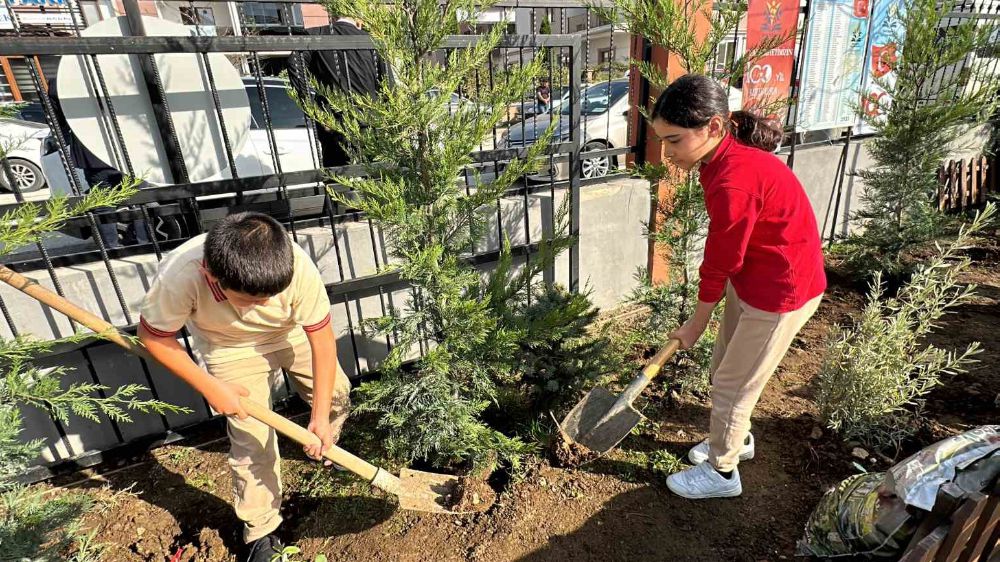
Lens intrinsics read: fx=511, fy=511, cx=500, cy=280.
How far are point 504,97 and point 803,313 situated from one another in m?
1.60

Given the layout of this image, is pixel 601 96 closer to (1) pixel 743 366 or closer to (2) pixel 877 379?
(2) pixel 877 379

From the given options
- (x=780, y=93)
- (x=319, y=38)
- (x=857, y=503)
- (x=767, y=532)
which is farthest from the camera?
(x=780, y=93)

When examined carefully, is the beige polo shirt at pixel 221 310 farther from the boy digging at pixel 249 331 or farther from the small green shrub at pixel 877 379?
the small green shrub at pixel 877 379

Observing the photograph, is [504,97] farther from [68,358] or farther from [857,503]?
[68,358]

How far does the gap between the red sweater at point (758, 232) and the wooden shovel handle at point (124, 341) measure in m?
1.69

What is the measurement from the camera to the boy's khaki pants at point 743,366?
2.10 m

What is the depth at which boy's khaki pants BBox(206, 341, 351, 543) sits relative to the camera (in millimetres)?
2232

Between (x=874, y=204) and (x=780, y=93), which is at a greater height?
(x=780, y=93)

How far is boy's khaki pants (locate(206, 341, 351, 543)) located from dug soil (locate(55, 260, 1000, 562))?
8.4 inches

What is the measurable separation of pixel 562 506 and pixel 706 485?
2.29 feet

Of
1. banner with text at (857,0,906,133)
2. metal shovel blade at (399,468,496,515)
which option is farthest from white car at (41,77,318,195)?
banner with text at (857,0,906,133)

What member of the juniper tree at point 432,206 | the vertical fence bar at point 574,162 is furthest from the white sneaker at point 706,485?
the vertical fence bar at point 574,162

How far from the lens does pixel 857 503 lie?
191cm

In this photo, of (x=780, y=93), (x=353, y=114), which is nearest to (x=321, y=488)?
(x=353, y=114)
